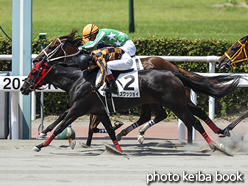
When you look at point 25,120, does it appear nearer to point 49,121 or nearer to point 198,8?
point 49,121

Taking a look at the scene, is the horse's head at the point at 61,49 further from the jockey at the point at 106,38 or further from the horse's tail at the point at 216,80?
the horse's tail at the point at 216,80

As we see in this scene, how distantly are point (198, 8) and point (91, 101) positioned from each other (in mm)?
30354

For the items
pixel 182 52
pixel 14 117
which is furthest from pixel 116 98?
pixel 182 52

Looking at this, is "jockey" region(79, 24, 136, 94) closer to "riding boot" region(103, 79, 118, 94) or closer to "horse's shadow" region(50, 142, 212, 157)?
"riding boot" region(103, 79, 118, 94)

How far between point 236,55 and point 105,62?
7.42ft

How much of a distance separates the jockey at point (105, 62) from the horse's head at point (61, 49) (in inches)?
31.8

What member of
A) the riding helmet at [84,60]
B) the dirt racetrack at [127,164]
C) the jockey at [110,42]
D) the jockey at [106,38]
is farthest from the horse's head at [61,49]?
the dirt racetrack at [127,164]

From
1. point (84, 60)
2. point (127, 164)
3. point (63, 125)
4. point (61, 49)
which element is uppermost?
point (61, 49)

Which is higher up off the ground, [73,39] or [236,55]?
[73,39]

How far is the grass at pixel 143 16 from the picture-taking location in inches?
928

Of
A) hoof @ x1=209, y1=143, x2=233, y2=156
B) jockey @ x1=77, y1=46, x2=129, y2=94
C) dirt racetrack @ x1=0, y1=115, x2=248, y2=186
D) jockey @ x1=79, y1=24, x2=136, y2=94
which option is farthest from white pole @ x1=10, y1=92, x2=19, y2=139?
hoof @ x1=209, y1=143, x2=233, y2=156

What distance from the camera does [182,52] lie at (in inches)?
404

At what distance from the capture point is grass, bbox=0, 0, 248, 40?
23.6 m

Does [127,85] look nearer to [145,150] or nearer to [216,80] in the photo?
[145,150]
